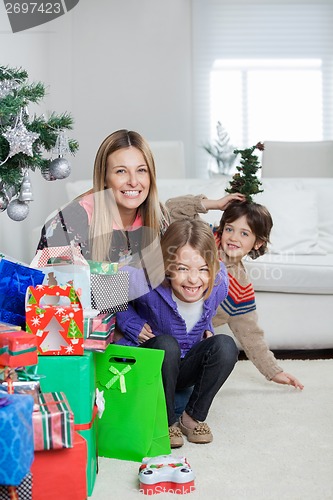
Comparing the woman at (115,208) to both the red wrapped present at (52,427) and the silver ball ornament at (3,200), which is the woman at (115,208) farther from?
the red wrapped present at (52,427)

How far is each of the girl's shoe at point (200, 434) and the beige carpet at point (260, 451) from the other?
0.7 inches

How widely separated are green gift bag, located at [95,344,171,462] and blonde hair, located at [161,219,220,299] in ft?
1.05

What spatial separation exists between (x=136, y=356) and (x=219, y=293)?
→ 1.35ft

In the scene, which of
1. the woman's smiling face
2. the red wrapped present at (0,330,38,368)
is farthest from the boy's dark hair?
the red wrapped present at (0,330,38,368)

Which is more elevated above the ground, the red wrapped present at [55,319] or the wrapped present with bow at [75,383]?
the red wrapped present at [55,319]

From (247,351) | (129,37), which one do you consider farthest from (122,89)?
(247,351)

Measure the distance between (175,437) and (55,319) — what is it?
0.57m

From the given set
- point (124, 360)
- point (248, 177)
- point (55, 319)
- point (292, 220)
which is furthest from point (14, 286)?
point (292, 220)

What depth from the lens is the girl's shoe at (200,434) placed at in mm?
1995

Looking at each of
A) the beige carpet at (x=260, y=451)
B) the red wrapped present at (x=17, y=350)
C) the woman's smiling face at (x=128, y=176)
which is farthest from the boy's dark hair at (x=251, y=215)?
the red wrapped present at (x=17, y=350)

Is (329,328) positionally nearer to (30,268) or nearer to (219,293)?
(219,293)

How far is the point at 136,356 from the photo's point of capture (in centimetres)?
183

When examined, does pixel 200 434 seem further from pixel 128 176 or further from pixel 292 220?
pixel 292 220

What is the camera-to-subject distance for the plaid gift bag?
5.97 ft
